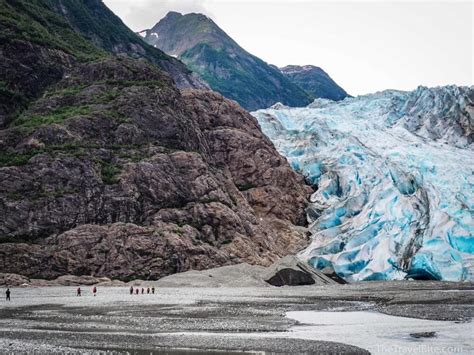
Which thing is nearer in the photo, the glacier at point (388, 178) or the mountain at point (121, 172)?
the mountain at point (121, 172)

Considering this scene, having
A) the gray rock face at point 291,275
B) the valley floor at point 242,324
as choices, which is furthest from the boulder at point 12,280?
the gray rock face at point 291,275

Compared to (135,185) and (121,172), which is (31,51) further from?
(135,185)

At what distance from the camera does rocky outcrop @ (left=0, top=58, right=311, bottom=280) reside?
63531mm

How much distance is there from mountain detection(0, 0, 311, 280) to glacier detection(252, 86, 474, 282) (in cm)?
644

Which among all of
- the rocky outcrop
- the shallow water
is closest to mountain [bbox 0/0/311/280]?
the rocky outcrop

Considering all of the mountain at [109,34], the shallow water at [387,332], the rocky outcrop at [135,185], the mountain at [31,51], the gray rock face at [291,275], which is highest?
the mountain at [109,34]

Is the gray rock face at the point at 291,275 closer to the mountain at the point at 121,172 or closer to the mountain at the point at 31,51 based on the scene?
the mountain at the point at 121,172

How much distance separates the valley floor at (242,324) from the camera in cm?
2106

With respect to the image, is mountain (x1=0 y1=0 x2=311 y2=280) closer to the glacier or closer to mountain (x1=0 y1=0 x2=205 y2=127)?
mountain (x1=0 y1=0 x2=205 y2=127)

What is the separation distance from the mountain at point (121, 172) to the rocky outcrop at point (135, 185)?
0.51 ft

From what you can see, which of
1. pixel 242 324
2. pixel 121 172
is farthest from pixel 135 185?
pixel 242 324

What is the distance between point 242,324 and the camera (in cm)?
2739

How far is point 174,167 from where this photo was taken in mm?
79875

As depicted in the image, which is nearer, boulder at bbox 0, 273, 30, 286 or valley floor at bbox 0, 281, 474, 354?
valley floor at bbox 0, 281, 474, 354
